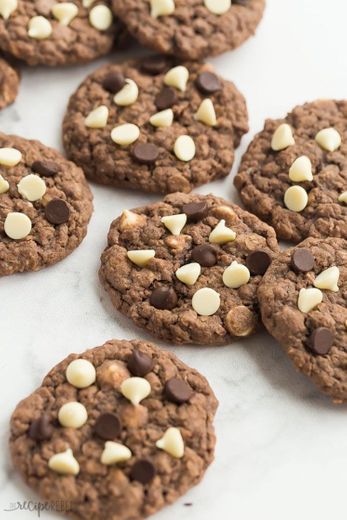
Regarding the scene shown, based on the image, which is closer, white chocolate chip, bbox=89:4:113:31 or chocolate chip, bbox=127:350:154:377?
chocolate chip, bbox=127:350:154:377

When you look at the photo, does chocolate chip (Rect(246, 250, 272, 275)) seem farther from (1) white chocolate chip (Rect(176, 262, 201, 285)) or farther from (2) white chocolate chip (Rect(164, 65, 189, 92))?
(2) white chocolate chip (Rect(164, 65, 189, 92))

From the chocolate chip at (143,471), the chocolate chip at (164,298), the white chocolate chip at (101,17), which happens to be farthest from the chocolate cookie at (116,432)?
the white chocolate chip at (101,17)

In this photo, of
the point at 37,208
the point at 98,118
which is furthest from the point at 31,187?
the point at 98,118

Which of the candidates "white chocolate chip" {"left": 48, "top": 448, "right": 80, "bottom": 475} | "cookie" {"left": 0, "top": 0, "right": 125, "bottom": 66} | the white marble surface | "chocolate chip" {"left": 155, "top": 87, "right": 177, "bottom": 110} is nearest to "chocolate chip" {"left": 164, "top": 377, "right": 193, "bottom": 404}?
the white marble surface

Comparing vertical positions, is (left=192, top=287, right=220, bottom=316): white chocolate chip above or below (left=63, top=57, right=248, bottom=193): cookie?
below

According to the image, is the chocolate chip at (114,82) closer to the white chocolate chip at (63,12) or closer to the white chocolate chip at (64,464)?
the white chocolate chip at (63,12)

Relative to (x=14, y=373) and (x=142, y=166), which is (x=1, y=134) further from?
(x=14, y=373)

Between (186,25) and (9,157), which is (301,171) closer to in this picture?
(186,25)

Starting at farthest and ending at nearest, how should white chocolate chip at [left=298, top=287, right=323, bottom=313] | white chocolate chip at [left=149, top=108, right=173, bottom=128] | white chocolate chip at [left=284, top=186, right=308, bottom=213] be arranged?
white chocolate chip at [left=149, top=108, right=173, bottom=128]
white chocolate chip at [left=284, top=186, right=308, bottom=213]
white chocolate chip at [left=298, top=287, right=323, bottom=313]
